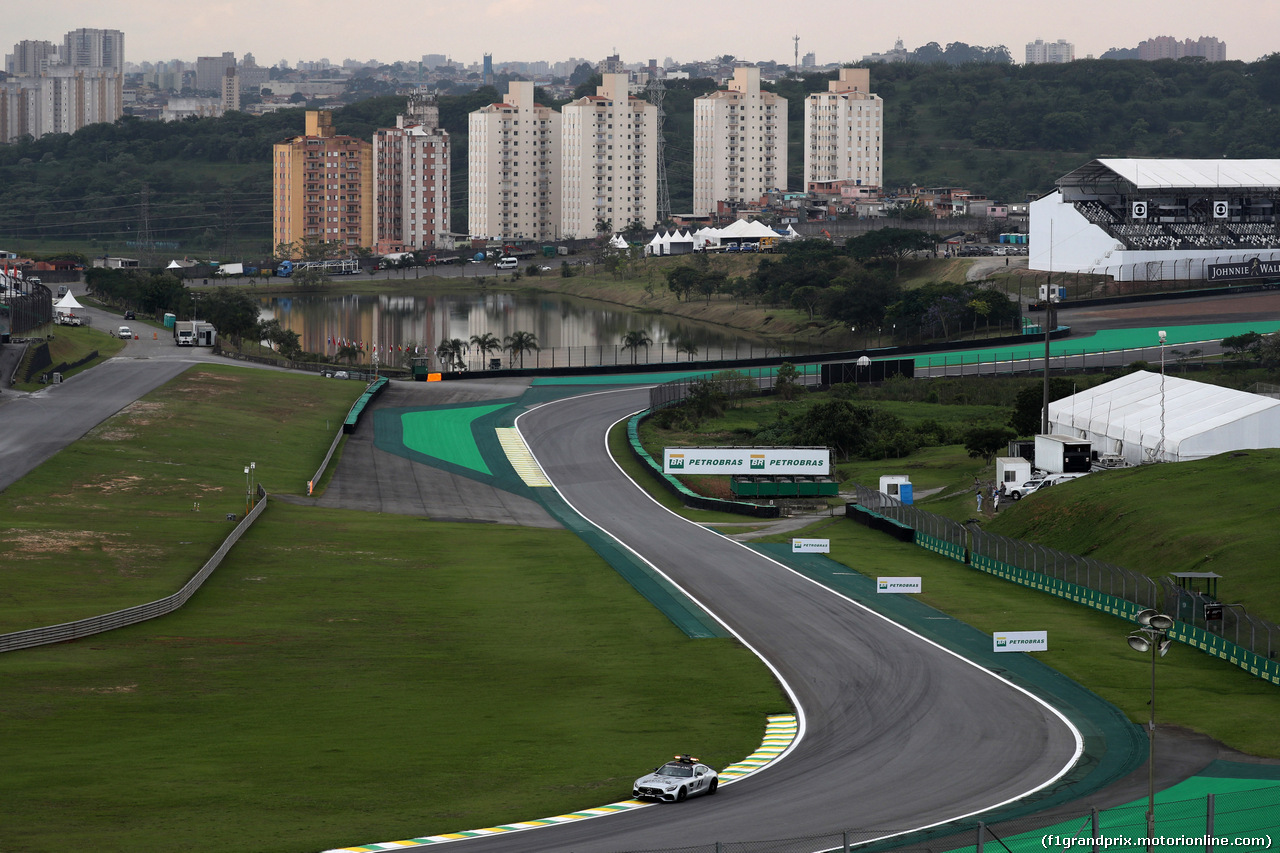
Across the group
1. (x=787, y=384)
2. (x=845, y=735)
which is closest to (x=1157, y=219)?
(x=787, y=384)

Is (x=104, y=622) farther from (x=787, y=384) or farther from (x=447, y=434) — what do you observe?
(x=787, y=384)

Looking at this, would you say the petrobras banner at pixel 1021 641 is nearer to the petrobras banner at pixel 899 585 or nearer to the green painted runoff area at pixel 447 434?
the petrobras banner at pixel 899 585

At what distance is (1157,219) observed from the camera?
158 metres

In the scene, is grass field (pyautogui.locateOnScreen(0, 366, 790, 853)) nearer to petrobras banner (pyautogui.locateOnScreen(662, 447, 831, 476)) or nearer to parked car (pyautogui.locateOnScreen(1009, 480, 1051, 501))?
petrobras banner (pyautogui.locateOnScreen(662, 447, 831, 476))

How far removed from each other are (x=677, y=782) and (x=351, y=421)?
212 feet

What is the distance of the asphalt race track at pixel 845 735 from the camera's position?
27.8m

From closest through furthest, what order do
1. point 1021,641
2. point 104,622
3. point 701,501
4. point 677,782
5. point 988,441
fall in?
1. point 677,782
2. point 104,622
3. point 1021,641
4. point 701,501
5. point 988,441

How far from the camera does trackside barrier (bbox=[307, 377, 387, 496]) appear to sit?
74.0 m

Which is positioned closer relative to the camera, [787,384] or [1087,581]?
[1087,581]

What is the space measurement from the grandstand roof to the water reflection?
123 ft

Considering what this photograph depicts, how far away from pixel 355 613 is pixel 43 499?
2117 cm

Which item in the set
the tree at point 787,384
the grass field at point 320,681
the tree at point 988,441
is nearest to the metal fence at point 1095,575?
the tree at point 988,441

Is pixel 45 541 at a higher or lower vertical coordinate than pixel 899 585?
higher

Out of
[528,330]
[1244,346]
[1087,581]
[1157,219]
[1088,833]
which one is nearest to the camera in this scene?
[1088,833]
